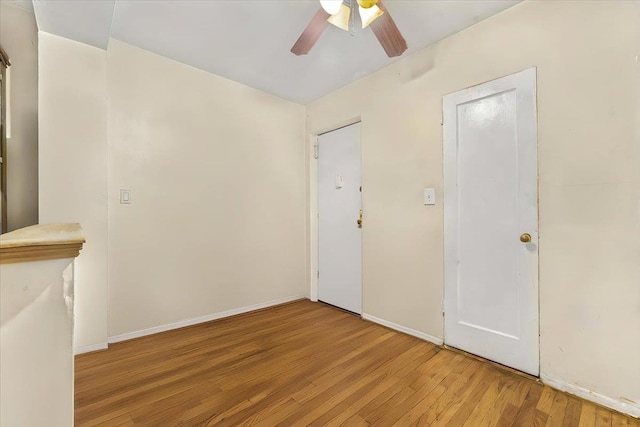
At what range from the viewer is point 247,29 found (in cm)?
206

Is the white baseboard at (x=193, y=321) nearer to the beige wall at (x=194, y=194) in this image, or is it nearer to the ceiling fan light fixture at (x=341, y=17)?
the beige wall at (x=194, y=194)

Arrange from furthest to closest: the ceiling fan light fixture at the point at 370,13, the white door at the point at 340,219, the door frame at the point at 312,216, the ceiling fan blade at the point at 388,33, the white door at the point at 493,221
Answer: the door frame at the point at 312,216 → the white door at the point at 340,219 → the white door at the point at 493,221 → the ceiling fan blade at the point at 388,33 → the ceiling fan light fixture at the point at 370,13

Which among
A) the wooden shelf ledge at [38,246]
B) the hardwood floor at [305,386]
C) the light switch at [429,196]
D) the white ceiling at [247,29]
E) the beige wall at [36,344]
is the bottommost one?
the hardwood floor at [305,386]

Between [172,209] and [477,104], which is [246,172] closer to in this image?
[172,209]

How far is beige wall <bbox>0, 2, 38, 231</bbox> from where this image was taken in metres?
1.92

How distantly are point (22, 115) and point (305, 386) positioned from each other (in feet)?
8.96

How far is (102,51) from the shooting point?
212 cm

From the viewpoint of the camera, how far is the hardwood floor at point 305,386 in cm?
139

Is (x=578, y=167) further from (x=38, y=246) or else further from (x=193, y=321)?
(x=193, y=321)

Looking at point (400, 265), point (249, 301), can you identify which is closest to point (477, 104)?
point (400, 265)

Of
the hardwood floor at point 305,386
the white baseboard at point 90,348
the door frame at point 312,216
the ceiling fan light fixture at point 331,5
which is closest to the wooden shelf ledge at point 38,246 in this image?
the hardwood floor at point 305,386

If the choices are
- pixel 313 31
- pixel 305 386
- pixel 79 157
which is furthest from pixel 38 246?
pixel 79 157

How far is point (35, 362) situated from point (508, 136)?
245cm

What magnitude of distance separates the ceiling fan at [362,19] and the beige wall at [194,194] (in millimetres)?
1303
